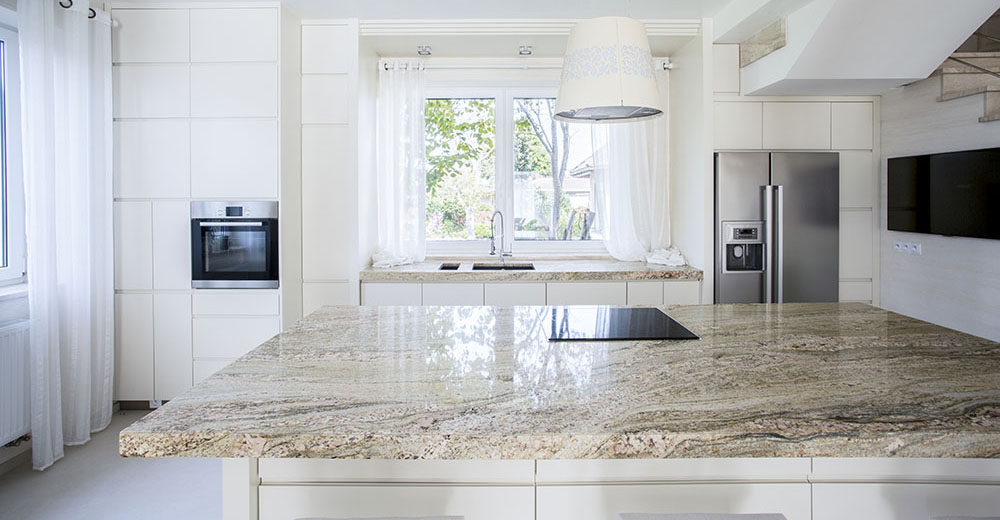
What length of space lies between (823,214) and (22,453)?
462 centimetres

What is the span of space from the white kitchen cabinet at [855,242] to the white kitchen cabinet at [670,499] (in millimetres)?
3065

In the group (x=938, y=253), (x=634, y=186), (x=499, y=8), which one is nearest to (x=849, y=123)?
(x=938, y=253)

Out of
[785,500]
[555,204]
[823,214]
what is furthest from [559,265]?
[785,500]

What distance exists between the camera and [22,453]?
11.0ft

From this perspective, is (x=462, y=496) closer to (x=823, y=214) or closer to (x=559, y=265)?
(x=559, y=265)

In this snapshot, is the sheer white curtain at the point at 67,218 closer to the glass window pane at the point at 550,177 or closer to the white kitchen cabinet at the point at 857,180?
the glass window pane at the point at 550,177

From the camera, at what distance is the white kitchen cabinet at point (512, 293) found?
13.5 feet

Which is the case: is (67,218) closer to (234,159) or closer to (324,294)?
(234,159)

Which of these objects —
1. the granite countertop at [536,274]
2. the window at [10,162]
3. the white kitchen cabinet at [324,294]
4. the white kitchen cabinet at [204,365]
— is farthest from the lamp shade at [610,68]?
the window at [10,162]

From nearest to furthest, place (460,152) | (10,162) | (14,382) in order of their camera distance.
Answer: (14,382), (10,162), (460,152)

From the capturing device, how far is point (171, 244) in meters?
3.94

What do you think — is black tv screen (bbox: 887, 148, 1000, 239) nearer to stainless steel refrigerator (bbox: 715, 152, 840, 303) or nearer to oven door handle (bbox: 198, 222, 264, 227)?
stainless steel refrigerator (bbox: 715, 152, 840, 303)

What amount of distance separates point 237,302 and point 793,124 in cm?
356

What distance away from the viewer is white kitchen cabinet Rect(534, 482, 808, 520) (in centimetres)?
159
